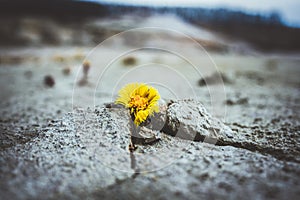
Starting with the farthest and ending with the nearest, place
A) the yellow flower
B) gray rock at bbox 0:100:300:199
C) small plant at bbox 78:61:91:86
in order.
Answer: small plant at bbox 78:61:91:86
the yellow flower
gray rock at bbox 0:100:300:199

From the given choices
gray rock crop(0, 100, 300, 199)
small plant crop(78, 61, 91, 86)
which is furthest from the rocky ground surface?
small plant crop(78, 61, 91, 86)

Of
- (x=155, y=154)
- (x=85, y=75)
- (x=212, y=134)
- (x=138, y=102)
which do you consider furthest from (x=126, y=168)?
(x=85, y=75)

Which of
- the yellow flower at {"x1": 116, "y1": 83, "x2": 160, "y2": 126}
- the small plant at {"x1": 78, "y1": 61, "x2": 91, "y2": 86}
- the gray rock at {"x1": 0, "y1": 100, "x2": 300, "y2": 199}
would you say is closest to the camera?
the gray rock at {"x1": 0, "y1": 100, "x2": 300, "y2": 199}

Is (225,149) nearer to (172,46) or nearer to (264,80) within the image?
(264,80)

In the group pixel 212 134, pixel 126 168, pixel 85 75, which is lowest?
pixel 126 168

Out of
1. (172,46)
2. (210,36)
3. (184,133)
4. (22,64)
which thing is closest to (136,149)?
(184,133)

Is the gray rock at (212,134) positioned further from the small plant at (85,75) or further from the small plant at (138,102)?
the small plant at (85,75)

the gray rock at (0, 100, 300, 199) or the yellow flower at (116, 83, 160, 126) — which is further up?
the yellow flower at (116, 83, 160, 126)

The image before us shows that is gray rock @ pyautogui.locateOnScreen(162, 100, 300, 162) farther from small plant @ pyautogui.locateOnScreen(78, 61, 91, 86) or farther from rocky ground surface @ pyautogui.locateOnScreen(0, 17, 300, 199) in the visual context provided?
small plant @ pyautogui.locateOnScreen(78, 61, 91, 86)

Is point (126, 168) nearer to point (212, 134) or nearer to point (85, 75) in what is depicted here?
point (212, 134)
